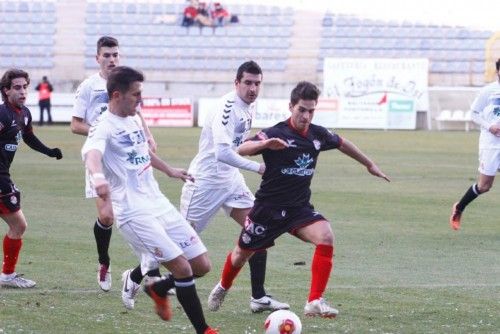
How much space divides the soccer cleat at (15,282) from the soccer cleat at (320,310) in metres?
2.68

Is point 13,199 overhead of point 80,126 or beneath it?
beneath

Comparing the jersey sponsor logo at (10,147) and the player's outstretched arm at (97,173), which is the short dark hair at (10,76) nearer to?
the jersey sponsor logo at (10,147)

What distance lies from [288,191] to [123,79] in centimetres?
173

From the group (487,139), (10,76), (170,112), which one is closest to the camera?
(10,76)

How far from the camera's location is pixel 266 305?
27.8 feet

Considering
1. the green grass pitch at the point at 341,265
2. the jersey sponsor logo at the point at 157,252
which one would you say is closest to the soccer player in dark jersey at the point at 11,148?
the green grass pitch at the point at 341,265

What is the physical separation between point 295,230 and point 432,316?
3.96ft

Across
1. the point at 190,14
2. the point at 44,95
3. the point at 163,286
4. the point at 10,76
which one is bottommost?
the point at 44,95

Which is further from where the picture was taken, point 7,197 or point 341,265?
point 341,265

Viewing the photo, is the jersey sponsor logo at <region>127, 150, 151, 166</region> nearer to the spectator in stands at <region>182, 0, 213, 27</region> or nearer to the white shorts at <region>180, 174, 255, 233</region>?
the white shorts at <region>180, 174, 255, 233</region>

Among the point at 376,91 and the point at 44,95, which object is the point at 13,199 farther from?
the point at 376,91

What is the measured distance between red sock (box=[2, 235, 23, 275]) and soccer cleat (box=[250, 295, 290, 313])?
230cm

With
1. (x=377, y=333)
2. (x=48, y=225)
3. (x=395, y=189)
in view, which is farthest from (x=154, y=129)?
(x=377, y=333)

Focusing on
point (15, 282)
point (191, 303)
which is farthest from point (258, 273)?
point (15, 282)
